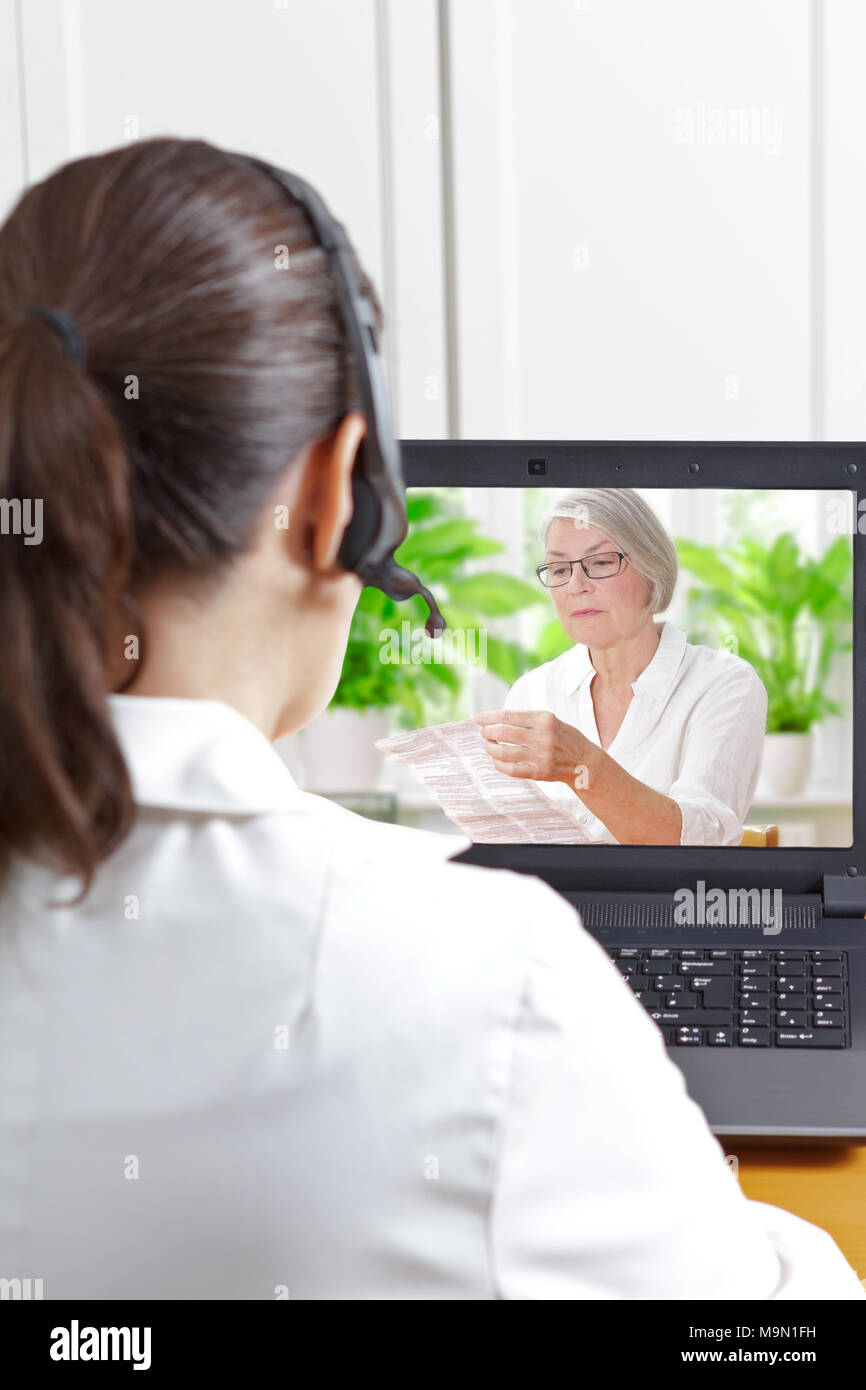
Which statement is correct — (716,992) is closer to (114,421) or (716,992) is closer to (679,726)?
(679,726)

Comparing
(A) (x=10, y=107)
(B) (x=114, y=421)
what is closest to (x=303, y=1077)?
(B) (x=114, y=421)

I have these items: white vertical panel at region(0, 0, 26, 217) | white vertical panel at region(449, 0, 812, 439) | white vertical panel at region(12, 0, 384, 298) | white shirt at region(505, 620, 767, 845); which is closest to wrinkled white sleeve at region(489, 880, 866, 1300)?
white shirt at region(505, 620, 767, 845)

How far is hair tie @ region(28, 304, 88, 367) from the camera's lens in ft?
1.18

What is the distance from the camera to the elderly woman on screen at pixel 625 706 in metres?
0.89

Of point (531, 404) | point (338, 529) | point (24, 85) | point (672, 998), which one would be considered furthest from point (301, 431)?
point (24, 85)

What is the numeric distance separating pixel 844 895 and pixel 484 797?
1.01 ft

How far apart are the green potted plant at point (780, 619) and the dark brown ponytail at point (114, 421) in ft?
1.91

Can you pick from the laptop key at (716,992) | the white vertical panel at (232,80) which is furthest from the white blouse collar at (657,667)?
the white vertical panel at (232,80)

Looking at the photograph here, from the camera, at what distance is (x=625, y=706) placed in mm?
887

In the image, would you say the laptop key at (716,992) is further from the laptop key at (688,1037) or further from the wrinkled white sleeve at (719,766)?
the wrinkled white sleeve at (719,766)

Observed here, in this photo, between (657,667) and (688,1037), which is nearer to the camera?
(688,1037)

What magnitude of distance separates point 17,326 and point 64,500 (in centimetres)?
6

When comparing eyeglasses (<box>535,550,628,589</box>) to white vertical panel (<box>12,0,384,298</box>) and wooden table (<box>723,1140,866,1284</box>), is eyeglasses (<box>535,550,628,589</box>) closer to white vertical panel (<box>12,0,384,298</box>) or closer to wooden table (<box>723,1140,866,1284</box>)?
wooden table (<box>723,1140,866,1284</box>)
